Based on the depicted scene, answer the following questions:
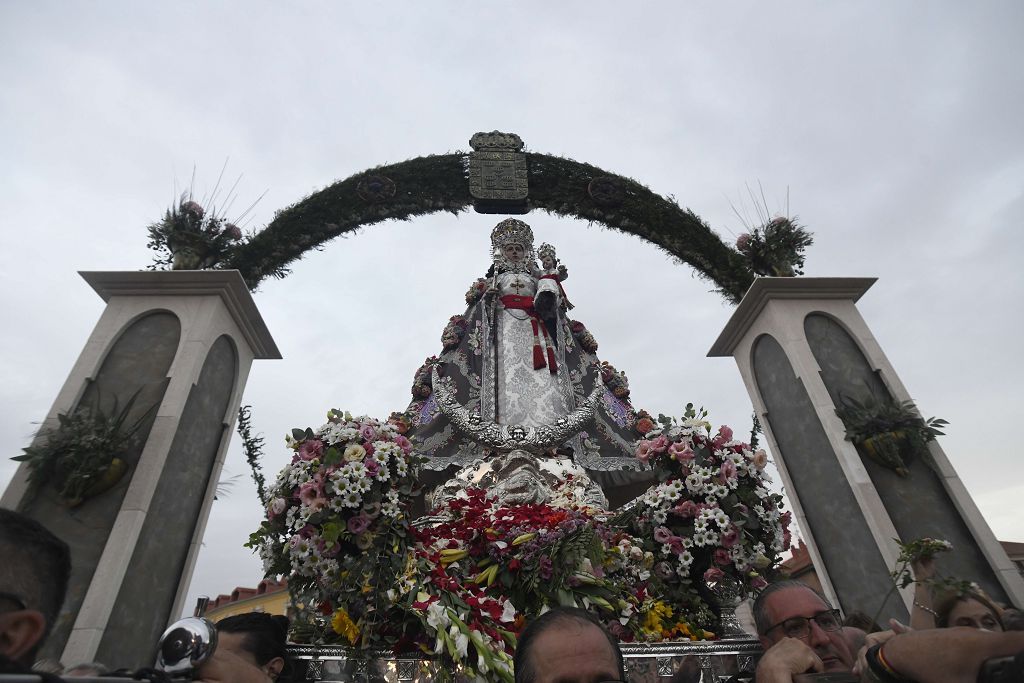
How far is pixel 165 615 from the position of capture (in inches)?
213

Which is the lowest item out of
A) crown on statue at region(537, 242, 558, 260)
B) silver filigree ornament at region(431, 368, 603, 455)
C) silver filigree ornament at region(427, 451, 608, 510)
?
silver filigree ornament at region(427, 451, 608, 510)

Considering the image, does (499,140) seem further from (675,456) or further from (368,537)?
(368,537)

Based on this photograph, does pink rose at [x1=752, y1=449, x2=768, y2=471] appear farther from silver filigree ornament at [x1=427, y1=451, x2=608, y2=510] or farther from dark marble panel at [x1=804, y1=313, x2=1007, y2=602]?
dark marble panel at [x1=804, y1=313, x2=1007, y2=602]

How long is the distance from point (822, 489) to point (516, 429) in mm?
4007

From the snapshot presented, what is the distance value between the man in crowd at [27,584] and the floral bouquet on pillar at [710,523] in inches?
144

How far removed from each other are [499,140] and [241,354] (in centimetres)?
665

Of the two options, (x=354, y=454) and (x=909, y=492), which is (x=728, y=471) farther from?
(x=909, y=492)

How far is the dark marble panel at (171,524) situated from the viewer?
16.1 ft

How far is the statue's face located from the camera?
9.39 m

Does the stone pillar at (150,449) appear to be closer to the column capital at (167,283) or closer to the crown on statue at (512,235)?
the column capital at (167,283)

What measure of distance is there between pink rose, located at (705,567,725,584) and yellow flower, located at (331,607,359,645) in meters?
2.51

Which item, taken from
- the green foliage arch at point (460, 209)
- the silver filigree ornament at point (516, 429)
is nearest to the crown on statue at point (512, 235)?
the green foliage arch at point (460, 209)

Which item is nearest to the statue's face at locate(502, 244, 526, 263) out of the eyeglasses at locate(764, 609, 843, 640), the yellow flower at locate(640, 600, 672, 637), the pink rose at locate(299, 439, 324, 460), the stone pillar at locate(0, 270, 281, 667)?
the stone pillar at locate(0, 270, 281, 667)

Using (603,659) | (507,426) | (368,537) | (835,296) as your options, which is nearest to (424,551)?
(368,537)
